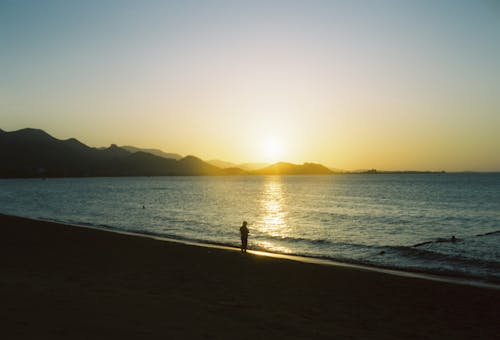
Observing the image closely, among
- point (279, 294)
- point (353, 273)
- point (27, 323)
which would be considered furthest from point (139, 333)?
point (353, 273)

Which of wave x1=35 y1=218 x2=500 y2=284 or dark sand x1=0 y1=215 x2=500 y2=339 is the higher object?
dark sand x1=0 y1=215 x2=500 y2=339

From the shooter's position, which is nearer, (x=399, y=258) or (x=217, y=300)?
(x=217, y=300)

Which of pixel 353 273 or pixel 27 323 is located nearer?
pixel 27 323

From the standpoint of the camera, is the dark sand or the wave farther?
the wave

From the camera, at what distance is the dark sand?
9.53 m

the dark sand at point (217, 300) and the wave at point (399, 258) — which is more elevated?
the dark sand at point (217, 300)

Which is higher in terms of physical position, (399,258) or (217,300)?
(217,300)

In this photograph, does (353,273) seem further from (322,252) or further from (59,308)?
(59,308)

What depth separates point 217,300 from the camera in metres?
12.7

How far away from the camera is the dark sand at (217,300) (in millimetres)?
9531

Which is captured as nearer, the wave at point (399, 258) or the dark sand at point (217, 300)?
the dark sand at point (217, 300)

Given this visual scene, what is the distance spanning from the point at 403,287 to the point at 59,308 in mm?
12294

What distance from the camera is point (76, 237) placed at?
2834 cm

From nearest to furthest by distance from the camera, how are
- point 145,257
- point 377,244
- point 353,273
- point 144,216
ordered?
point 353,273
point 145,257
point 377,244
point 144,216
